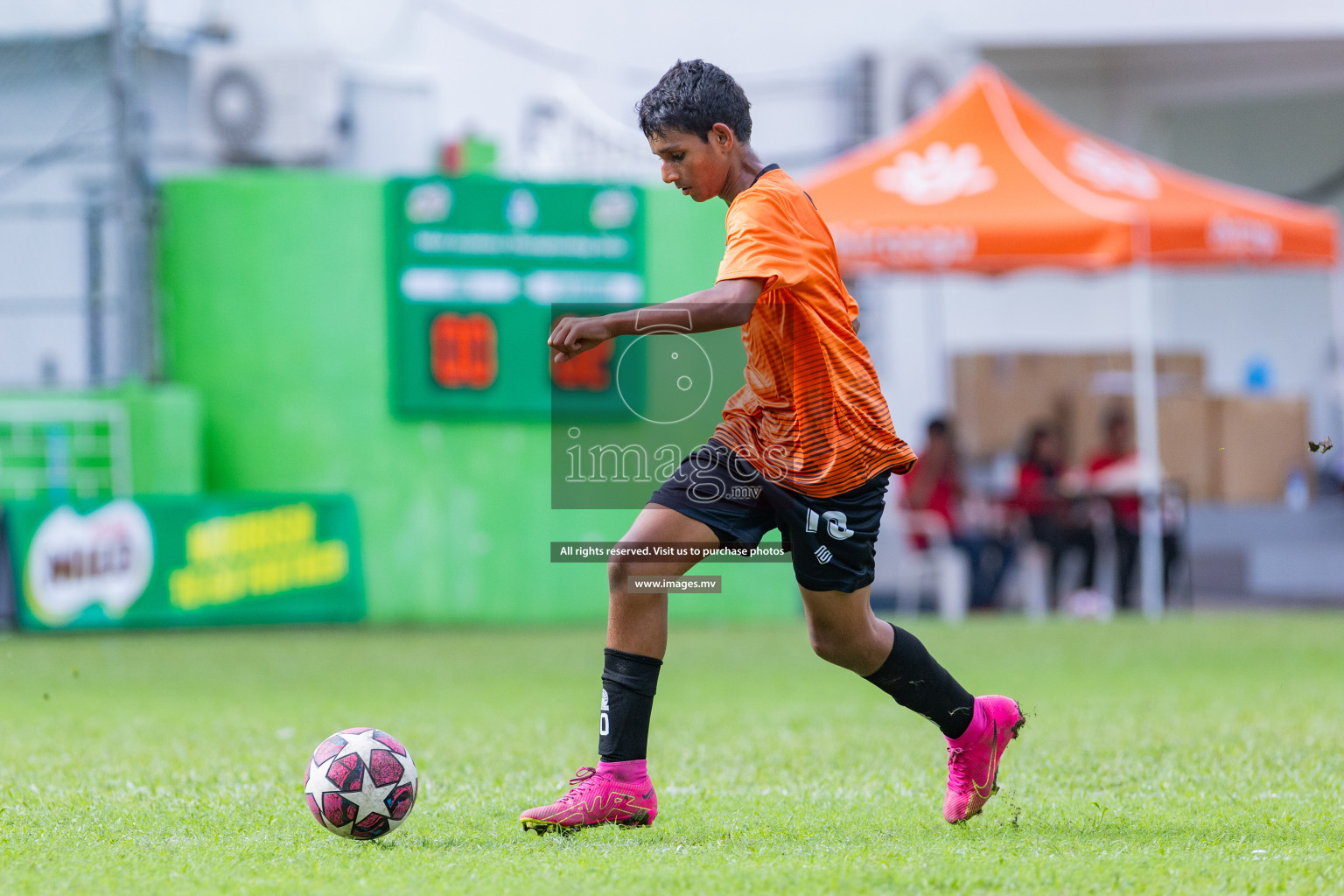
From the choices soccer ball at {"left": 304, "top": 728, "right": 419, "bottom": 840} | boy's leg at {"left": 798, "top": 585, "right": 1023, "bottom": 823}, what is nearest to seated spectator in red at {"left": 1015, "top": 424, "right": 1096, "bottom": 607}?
boy's leg at {"left": 798, "top": 585, "right": 1023, "bottom": 823}

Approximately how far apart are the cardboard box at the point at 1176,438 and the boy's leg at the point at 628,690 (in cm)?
1272

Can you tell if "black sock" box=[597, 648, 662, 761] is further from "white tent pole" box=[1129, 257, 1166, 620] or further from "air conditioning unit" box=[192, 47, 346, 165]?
"air conditioning unit" box=[192, 47, 346, 165]

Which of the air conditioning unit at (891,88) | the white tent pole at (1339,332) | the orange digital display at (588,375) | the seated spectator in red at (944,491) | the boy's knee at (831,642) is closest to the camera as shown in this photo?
the boy's knee at (831,642)

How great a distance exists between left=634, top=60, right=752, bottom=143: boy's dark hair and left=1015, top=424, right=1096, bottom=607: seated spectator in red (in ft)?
32.5

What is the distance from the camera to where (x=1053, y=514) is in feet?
44.7

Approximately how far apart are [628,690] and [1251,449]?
544 inches

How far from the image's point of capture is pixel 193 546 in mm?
11734

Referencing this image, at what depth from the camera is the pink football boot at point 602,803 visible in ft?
14.0

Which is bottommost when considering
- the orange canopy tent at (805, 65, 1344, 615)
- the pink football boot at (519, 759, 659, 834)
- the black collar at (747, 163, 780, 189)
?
the pink football boot at (519, 759, 659, 834)

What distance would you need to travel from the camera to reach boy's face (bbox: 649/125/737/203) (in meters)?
4.19

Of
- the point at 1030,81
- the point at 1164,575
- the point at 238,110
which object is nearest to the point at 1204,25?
the point at 1030,81

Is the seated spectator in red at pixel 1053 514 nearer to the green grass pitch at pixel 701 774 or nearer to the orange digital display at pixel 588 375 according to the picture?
the green grass pitch at pixel 701 774

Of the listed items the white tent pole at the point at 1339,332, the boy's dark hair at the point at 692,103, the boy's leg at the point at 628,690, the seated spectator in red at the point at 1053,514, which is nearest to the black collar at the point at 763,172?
the boy's dark hair at the point at 692,103

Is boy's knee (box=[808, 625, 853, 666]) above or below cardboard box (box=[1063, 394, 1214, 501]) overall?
below
